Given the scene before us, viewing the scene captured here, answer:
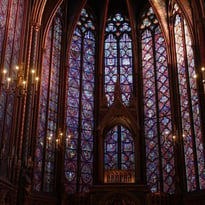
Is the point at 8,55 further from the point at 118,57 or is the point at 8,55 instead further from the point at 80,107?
the point at 118,57

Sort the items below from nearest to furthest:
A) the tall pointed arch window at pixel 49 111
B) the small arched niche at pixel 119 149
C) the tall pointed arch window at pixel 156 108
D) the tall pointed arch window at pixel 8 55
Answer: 1. the tall pointed arch window at pixel 8 55
2. the tall pointed arch window at pixel 49 111
3. the tall pointed arch window at pixel 156 108
4. the small arched niche at pixel 119 149

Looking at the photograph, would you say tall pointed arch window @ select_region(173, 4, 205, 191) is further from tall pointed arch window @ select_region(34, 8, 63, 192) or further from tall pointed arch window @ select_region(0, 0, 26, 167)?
tall pointed arch window @ select_region(0, 0, 26, 167)

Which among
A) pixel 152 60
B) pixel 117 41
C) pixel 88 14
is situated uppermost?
A: pixel 88 14

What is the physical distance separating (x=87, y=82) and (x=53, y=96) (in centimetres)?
282

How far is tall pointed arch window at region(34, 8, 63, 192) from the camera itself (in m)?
18.6

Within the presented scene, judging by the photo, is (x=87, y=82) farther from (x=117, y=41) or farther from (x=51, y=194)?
→ (x=51, y=194)

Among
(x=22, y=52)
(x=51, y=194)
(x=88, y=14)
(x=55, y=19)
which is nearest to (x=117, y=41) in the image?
(x=88, y=14)

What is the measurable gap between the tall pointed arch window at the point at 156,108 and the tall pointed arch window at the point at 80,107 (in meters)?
3.11

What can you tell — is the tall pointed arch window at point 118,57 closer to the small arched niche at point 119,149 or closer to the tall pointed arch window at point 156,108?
the tall pointed arch window at point 156,108

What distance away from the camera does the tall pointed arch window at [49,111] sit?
18609mm

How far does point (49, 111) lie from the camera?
790 inches

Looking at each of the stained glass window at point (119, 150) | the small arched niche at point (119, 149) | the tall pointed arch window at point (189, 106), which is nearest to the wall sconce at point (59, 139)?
the small arched niche at point (119, 149)

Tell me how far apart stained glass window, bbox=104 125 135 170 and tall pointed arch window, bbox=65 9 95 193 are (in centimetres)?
95

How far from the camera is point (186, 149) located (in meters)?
18.9
